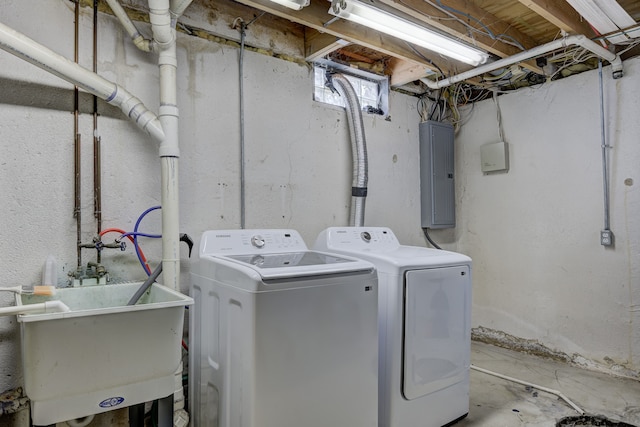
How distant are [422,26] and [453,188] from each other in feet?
6.03

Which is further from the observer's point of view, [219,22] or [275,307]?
[219,22]

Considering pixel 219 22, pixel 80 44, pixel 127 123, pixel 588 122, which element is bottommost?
pixel 127 123

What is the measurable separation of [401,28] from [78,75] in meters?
1.66

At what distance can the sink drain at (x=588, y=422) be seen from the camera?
7.06 feet

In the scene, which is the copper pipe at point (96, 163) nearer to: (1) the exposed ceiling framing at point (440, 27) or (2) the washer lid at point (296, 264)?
(1) the exposed ceiling framing at point (440, 27)

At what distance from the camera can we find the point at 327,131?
2.92 m

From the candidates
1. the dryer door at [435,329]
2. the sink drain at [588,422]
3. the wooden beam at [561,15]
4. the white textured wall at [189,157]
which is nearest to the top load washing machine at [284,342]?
the dryer door at [435,329]

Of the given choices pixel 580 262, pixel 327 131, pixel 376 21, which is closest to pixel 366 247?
pixel 327 131

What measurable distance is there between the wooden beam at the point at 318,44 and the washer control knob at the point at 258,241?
1364 millimetres

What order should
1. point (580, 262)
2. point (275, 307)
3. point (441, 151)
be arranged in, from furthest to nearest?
point (441, 151), point (580, 262), point (275, 307)

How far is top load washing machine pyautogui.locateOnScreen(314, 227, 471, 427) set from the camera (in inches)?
76.8

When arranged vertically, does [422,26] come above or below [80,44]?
above

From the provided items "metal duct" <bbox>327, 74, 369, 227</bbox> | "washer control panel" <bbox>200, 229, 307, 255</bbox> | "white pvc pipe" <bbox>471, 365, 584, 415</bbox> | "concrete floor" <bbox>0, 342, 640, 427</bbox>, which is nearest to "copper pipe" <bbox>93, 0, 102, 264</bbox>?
"washer control panel" <bbox>200, 229, 307, 255</bbox>

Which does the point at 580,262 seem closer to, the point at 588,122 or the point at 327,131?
the point at 588,122
